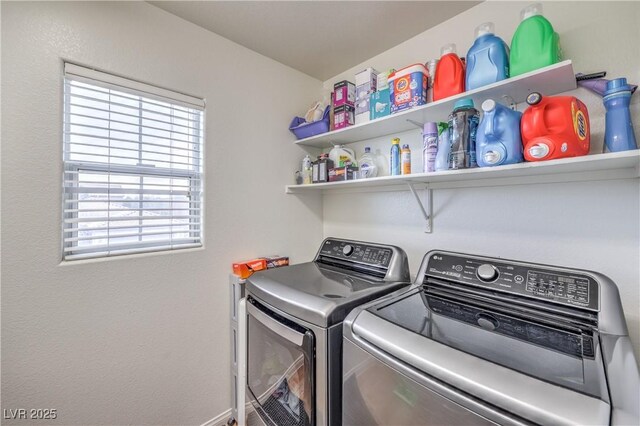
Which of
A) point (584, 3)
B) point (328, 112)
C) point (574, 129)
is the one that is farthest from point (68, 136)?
point (584, 3)

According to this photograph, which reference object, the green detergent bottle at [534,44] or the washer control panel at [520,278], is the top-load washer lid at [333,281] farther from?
the green detergent bottle at [534,44]

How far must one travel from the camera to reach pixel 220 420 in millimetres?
1685

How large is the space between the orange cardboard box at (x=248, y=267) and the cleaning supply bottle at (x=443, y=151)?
3.97ft

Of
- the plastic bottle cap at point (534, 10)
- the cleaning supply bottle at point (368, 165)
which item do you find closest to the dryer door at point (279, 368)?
the cleaning supply bottle at point (368, 165)

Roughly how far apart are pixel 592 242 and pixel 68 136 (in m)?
2.44

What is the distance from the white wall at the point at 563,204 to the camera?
105 centimetres

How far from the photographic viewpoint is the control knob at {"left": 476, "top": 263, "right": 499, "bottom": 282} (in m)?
1.07

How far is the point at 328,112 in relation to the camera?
191 cm

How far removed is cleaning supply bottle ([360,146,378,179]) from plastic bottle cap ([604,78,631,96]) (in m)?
1.07

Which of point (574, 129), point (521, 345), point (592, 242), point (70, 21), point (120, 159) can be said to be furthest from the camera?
point (120, 159)

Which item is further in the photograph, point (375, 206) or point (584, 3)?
point (375, 206)

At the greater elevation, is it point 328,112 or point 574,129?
point 328,112

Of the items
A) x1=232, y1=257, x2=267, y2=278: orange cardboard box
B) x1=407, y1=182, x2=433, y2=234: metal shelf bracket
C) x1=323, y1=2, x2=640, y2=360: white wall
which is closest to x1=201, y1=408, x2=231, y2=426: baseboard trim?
x1=232, y1=257, x2=267, y2=278: orange cardboard box

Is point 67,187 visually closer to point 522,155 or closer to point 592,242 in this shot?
point 522,155
